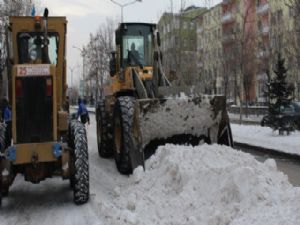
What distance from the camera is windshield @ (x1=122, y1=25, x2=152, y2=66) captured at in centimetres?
1379

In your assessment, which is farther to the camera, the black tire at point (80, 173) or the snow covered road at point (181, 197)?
the black tire at point (80, 173)

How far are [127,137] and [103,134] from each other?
11.1ft

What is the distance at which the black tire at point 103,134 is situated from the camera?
47.7 feet

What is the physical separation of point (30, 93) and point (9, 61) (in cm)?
119

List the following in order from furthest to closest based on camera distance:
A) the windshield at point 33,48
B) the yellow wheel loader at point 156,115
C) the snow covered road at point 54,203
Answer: the yellow wheel loader at point 156,115, the windshield at point 33,48, the snow covered road at point 54,203

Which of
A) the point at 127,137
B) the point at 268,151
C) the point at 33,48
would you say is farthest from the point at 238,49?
the point at 33,48

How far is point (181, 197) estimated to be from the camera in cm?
766

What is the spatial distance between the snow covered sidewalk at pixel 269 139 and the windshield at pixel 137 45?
16.5ft

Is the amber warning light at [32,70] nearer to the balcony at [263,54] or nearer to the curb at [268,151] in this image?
the curb at [268,151]

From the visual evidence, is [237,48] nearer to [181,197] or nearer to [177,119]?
[177,119]

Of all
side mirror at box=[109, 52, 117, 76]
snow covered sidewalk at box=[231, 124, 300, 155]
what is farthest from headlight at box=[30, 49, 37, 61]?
snow covered sidewalk at box=[231, 124, 300, 155]

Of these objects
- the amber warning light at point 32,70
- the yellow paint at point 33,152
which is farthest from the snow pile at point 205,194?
the amber warning light at point 32,70

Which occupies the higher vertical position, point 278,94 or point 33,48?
point 33,48

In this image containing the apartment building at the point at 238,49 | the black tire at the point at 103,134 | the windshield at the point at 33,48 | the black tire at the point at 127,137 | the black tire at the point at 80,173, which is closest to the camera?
the black tire at the point at 80,173
